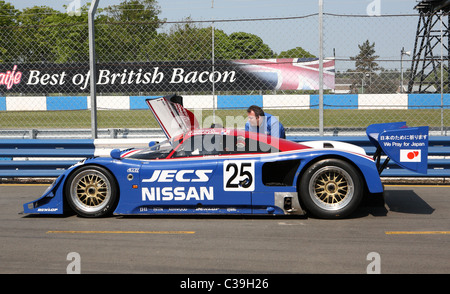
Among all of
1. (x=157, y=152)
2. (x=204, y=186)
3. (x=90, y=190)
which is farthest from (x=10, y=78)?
(x=204, y=186)

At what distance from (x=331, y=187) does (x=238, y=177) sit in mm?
1109

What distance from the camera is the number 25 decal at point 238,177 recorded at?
6.08m

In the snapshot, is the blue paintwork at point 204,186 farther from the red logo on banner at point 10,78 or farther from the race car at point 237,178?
the red logo on banner at point 10,78

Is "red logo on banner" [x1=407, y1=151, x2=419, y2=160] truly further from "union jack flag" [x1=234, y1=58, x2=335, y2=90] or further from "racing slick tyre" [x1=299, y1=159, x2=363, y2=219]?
"union jack flag" [x1=234, y1=58, x2=335, y2=90]

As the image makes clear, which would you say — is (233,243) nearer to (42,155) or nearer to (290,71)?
(290,71)

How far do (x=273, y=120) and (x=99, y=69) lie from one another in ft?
12.1

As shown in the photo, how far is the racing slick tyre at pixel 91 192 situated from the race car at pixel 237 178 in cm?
1

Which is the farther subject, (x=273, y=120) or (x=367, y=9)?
(x=367, y=9)

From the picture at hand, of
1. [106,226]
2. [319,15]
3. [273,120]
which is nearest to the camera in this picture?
[106,226]

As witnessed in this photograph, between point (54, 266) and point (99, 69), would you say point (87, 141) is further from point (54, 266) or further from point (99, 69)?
point (54, 266)

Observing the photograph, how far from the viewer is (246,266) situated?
14.7 feet

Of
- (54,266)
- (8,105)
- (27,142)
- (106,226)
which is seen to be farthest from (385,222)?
(8,105)

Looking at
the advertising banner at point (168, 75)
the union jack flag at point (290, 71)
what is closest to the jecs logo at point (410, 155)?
the union jack flag at point (290, 71)

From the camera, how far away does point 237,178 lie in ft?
20.0
